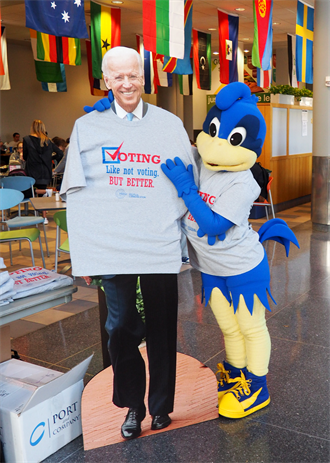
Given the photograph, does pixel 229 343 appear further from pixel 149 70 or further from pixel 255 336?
pixel 149 70

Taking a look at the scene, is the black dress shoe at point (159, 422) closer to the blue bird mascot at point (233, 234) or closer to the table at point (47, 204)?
the blue bird mascot at point (233, 234)

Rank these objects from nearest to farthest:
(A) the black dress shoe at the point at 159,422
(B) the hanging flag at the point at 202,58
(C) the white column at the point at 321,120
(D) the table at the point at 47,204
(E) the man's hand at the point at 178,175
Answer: (E) the man's hand at the point at 178,175 → (A) the black dress shoe at the point at 159,422 → (D) the table at the point at 47,204 → (C) the white column at the point at 321,120 → (B) the hanging flag at the point at 202,58

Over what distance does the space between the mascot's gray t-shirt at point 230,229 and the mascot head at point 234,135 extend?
0.06 meters

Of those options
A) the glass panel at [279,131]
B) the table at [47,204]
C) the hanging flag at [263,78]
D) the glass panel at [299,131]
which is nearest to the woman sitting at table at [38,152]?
the table at [47,204]

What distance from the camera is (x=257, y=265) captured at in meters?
2.42

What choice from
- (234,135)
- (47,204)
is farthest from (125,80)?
(47,204)

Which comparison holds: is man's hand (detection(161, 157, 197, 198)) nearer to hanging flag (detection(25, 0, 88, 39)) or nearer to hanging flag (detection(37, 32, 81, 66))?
hanging flag (detection(25, 0, 88, 39))

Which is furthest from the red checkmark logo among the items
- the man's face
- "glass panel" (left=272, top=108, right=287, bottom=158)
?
"glass panel" (left=272, top=108, right=287, bottom=158)

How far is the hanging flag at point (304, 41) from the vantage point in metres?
7.85

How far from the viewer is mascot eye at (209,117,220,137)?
230 cm

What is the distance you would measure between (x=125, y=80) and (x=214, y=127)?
51 centimetres

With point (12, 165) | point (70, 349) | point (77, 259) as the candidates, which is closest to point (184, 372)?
point (77, 259)

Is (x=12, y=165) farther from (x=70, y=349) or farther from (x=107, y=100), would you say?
(x=107, y=100)

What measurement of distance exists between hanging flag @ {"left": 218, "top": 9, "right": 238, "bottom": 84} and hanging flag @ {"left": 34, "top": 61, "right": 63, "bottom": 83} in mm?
3288
